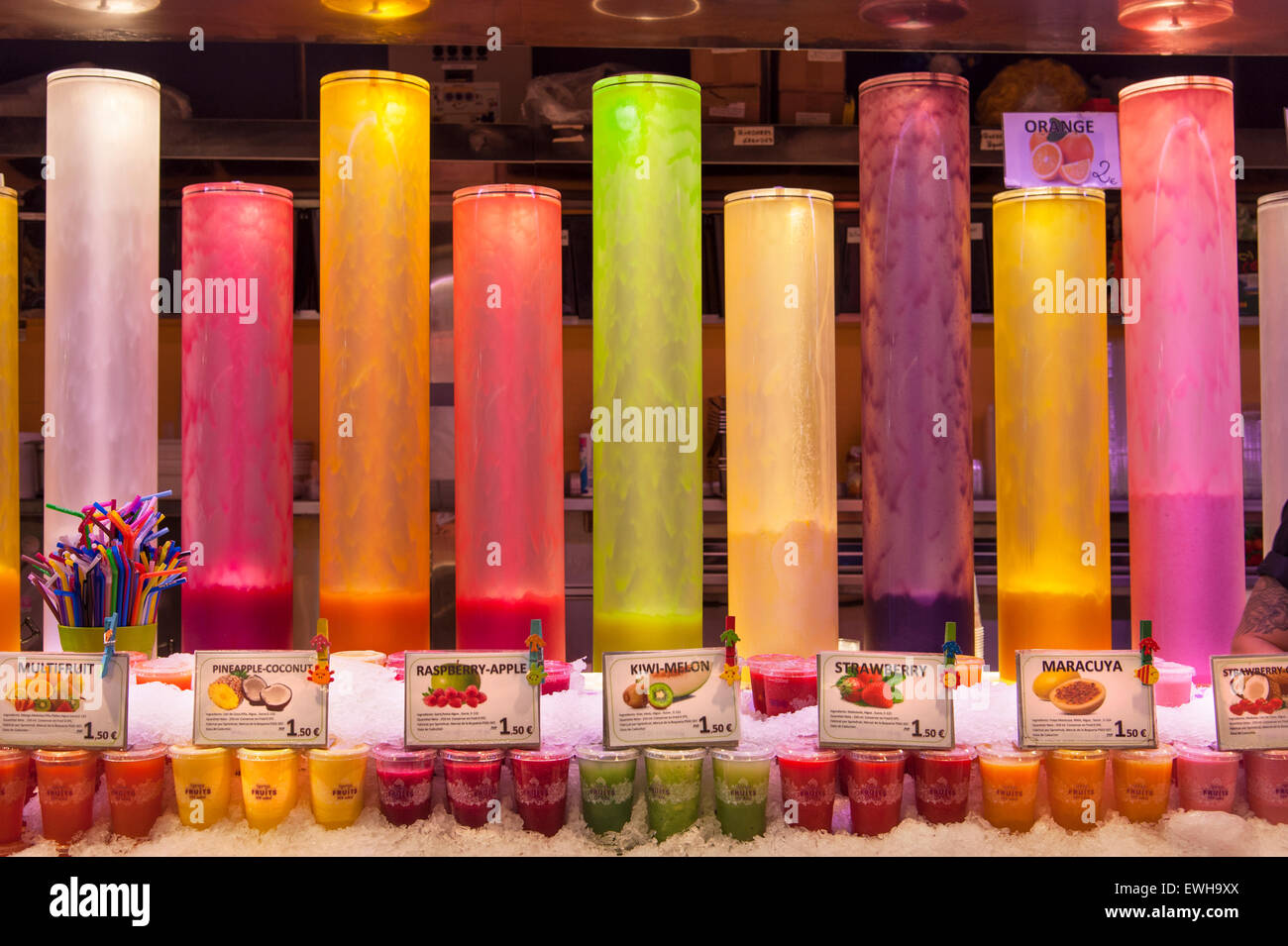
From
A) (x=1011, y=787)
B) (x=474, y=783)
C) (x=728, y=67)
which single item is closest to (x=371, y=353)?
(x=474, y=783)

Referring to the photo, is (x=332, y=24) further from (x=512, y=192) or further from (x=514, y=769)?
(x=514, y=769)

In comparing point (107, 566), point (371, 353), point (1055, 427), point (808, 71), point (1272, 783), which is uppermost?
point (808, 71)

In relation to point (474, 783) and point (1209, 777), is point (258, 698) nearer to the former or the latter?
point (474, 783)

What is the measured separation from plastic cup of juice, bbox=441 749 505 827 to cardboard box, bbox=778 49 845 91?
2608 mm

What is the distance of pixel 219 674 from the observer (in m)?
1.24

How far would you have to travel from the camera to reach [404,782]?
1220 mm

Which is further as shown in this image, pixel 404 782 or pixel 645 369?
pixel 645 369

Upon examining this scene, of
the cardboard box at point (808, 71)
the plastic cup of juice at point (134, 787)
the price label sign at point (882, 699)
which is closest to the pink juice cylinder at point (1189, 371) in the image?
the price label sign at point (882, 699)

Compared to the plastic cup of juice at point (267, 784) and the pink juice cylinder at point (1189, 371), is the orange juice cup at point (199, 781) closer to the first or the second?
the plastic cup of juice at point (267, 784)

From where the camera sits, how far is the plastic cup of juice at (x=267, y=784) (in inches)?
47.8

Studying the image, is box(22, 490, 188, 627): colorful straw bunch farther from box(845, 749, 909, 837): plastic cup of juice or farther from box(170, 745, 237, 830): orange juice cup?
box(845, 749, 909, 837): plastic cup of juice

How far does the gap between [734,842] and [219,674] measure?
1.88 feet

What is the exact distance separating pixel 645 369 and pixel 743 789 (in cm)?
52
